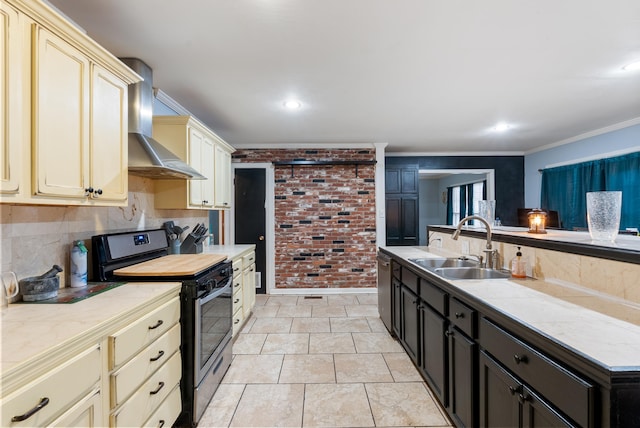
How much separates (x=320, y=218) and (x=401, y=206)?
1.56 metres

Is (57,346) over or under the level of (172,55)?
under

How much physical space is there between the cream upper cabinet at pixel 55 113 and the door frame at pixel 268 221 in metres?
3.22

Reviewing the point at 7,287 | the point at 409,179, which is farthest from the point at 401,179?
the point at 7,287

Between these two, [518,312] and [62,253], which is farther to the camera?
[62,253]

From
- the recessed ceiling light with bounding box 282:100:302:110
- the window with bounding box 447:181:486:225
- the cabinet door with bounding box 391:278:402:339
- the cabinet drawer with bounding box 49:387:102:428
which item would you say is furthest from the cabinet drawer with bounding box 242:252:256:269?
the window with bounding box 447:181:486:225

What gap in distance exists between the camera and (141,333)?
1434 mm

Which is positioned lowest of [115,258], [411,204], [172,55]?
[115,258]

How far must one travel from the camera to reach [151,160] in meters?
2.10

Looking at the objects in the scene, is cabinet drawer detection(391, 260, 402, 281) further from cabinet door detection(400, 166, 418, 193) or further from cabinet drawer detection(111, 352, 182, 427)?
cabinet door detection(400, 166, 418, 193)

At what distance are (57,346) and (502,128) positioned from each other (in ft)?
16.3

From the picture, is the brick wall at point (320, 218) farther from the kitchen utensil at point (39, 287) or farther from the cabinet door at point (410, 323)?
the kitchen utensil at point (39, 287)

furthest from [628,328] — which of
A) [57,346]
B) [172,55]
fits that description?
[172,55]

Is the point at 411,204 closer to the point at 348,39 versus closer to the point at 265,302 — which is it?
the point at 265,302

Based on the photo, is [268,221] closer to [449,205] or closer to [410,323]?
[410,323]
